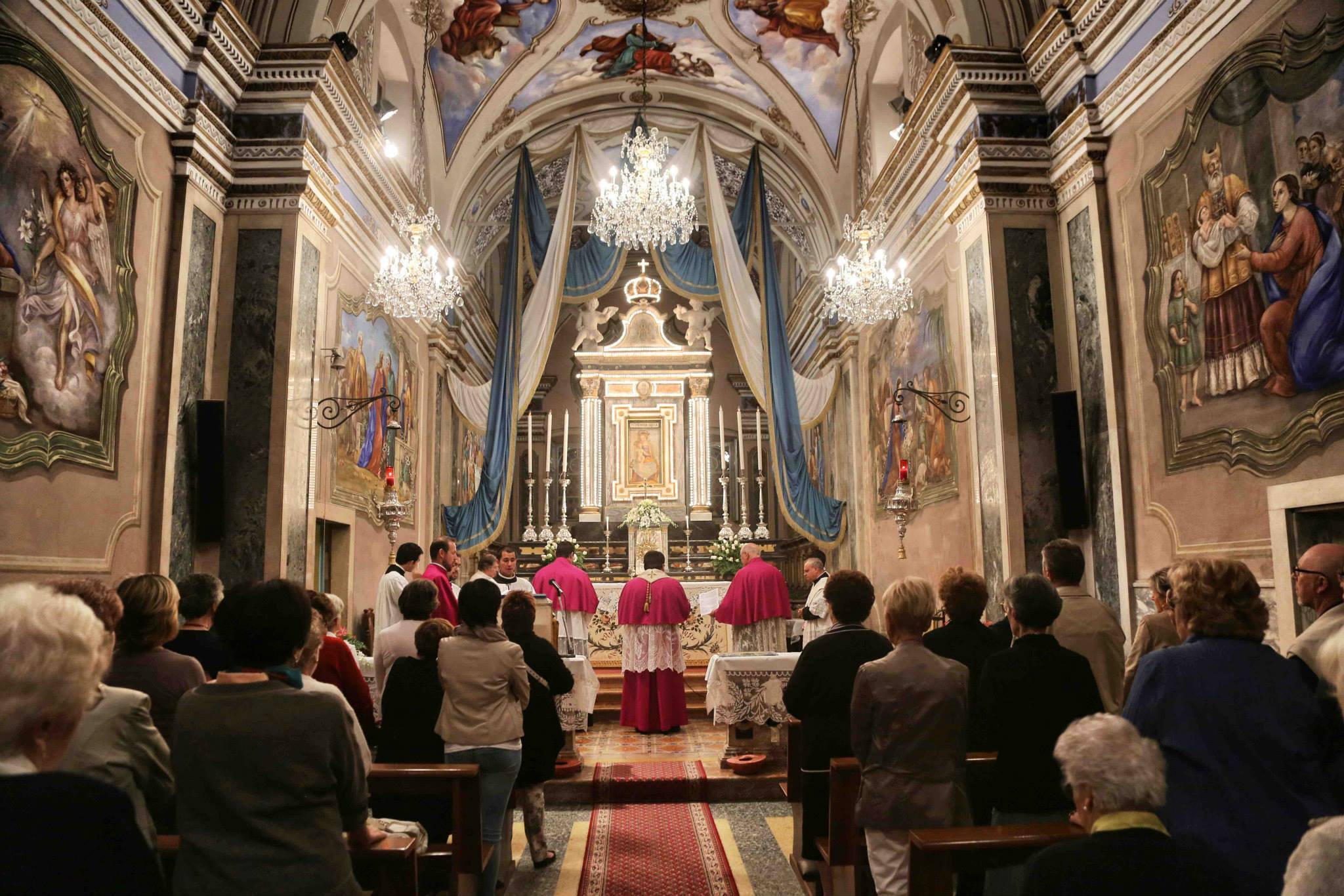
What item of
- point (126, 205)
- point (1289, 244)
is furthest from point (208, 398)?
point (1289, 244)

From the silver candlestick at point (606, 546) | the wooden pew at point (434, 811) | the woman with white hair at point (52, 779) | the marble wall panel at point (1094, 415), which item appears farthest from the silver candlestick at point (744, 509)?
the woman with white hair at point (52, 779)

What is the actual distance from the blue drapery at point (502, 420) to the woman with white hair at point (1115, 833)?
7.75 meters

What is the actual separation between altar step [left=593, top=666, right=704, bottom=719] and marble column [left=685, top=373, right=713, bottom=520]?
5.15 m

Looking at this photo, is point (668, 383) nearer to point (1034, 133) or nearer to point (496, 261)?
point (496, 261)

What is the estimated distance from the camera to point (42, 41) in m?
Result: 5.23

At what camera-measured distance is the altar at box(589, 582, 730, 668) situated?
11.6 metres

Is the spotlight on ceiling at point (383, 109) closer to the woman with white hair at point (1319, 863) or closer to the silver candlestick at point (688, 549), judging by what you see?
the silver candlestick at point (688, 549)

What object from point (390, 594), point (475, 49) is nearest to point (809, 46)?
point (475, 49)

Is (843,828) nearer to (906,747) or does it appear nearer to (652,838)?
(906,747)

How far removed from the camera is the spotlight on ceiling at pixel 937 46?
27.8 feet

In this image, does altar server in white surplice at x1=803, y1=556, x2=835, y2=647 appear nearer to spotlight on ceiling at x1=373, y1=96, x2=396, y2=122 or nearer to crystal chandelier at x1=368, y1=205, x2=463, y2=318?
crystal chandelier at x1=368, y1=205, x2=463, y2=318

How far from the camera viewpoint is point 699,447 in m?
16.5

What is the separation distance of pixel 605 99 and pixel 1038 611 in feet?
40.7

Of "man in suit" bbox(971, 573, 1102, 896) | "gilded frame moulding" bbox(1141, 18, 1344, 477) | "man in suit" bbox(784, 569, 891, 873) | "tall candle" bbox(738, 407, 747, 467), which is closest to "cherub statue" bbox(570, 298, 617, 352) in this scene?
"tall candle" bbox(738, 407, 747, 467)
